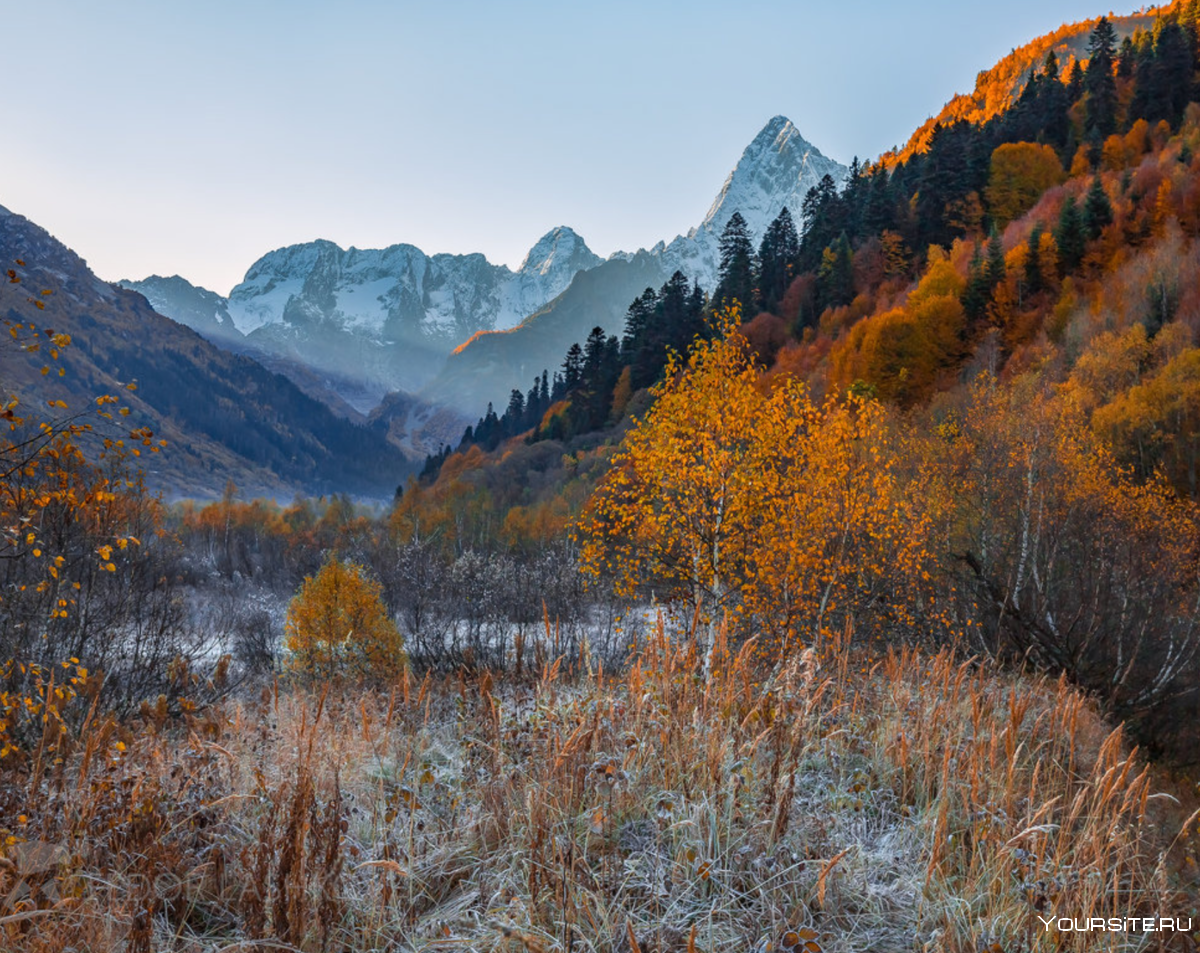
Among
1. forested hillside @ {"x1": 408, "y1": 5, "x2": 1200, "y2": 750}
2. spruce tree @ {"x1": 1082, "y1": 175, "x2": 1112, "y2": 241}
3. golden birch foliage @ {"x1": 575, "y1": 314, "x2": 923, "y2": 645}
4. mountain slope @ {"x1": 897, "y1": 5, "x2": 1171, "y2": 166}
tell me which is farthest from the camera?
mountain slope @ {"x1": 897, "y1": 5, "x2": 1171, "y2": 166}

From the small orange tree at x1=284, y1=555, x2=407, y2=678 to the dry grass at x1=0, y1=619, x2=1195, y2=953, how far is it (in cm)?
1561

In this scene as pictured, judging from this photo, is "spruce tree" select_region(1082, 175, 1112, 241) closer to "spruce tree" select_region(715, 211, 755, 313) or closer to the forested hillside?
the forested hillside

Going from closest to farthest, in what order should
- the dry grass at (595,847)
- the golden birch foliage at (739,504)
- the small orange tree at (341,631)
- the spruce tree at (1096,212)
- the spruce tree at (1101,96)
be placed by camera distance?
1. the dry grass at (595,847)
2. the golden birch foliage at (739,504)
3. the small orange tree at (341,631)
4. the spruce tree at (1096,212)
5. the spruce tree at (1101,96)

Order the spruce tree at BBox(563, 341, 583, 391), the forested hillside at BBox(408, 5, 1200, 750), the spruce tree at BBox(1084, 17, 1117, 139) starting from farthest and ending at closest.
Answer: the spruce tree at BBox(563, 341, 583, 391) < the spruce tree at BBox(1084, 17, 1117, 139) < the forested hillside at BBox(408, 5, 1200, 750)

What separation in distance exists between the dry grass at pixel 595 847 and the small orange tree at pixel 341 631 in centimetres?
1561

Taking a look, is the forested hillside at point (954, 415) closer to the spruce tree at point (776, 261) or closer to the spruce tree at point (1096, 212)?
the spruce tree at point (1096, 212)

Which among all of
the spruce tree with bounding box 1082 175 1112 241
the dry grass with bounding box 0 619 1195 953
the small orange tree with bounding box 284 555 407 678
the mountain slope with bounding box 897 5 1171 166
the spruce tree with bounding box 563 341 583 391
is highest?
the mountain slope with bounding box 897 5 1171 166

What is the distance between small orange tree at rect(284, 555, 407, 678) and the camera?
1923cm

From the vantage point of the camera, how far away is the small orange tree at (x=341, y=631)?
19.2m

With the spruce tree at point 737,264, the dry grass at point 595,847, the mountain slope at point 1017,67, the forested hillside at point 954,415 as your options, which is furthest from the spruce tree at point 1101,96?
the dry grass at point 595,847

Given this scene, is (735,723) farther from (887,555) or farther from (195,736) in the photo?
(887,555)

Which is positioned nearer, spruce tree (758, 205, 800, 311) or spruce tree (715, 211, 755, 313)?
spruce tree (758, 205, 800, 311)

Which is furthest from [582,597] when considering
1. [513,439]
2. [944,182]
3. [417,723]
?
[513,439]

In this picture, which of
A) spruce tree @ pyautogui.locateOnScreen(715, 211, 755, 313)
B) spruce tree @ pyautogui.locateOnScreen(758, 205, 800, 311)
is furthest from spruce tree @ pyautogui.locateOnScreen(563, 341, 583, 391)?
spruce tree @ pyautogui.locateOnScreen(758, 205, 800, 311)
